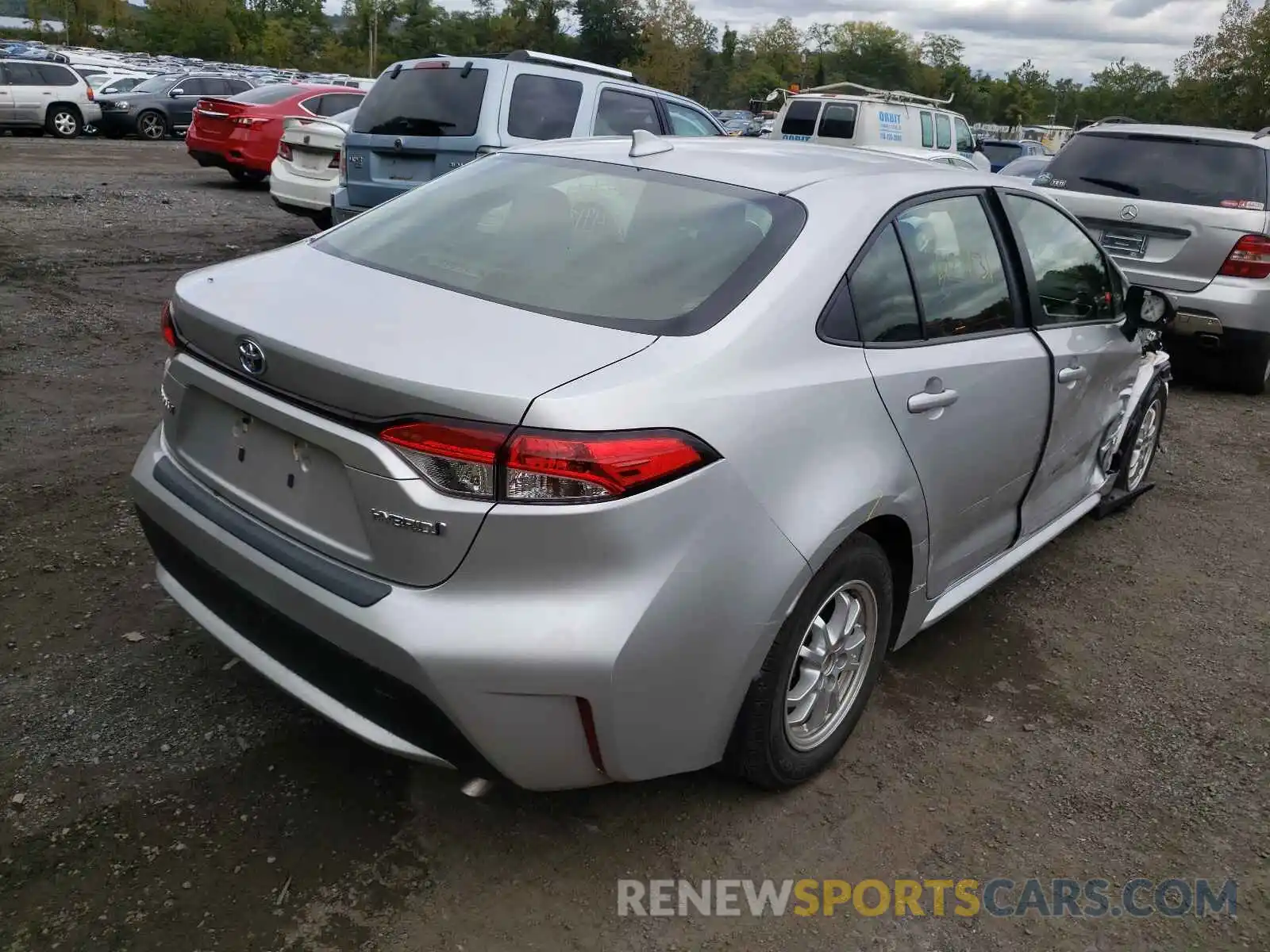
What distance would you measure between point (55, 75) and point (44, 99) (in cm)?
63

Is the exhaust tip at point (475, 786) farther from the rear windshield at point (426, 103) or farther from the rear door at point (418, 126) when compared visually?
the rear windshield at point (426, 103)

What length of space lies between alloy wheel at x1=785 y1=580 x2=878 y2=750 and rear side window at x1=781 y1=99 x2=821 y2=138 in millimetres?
16113

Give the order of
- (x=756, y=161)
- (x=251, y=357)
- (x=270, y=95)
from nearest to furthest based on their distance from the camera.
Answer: (x=251, y=357)
(x=756, y=161)
(x=270, y=95)

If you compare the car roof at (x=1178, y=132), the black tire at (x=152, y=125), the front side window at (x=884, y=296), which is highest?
the car roof at (x=1178, y=132)

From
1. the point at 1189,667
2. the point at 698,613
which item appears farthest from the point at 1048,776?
the point at 698,613

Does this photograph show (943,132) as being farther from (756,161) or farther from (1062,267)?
(756,161)

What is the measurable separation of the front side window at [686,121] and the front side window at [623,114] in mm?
190

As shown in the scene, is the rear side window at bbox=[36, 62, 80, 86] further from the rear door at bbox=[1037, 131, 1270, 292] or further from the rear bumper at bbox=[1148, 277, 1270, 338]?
the rear bumper at bbox=[1148, 277, 1270, 338]

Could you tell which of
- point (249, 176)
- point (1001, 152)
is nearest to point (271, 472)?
point (249, 176)

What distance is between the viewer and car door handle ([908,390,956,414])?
112 inches

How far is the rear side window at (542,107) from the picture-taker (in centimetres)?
811

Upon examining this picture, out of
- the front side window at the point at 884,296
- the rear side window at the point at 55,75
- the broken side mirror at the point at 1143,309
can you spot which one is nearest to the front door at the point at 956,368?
the front side window at the point at 884,296

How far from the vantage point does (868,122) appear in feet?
55.4

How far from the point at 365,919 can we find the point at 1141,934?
1836 mm
